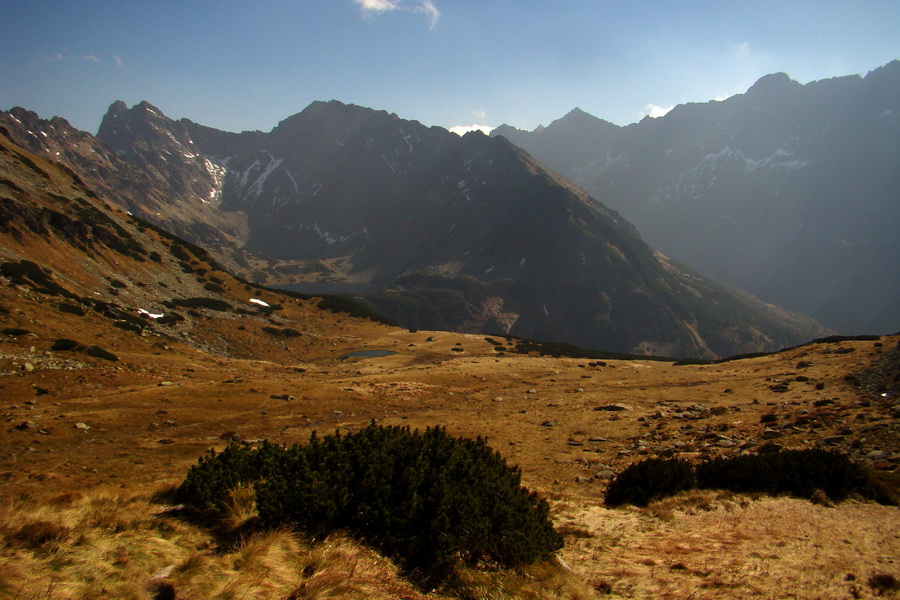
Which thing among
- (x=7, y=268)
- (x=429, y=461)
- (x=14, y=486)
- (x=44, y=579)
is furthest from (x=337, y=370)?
(x=44, y=579)

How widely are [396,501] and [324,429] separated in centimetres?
1935

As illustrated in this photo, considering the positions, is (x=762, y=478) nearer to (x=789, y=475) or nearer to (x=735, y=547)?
(x=789, y=475)

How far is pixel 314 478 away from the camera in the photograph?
8.55m

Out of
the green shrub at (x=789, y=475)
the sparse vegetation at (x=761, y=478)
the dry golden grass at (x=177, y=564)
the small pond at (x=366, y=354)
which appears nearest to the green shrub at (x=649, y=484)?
the sparse vegetation at (x=761, y=478)

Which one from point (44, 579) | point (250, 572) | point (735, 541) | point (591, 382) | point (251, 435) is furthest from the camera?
point (591, 382)

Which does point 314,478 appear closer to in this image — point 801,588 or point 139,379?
point 801,588

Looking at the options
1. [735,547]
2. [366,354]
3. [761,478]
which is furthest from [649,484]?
[366,354]

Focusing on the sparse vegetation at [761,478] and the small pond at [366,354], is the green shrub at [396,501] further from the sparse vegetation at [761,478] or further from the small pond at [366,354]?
the small pond at [366,354]

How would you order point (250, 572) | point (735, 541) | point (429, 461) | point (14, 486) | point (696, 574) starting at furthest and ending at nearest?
point (14, 486) < point (735, 541) < point (429, 461) < point (696, 574) < point (250, 572)

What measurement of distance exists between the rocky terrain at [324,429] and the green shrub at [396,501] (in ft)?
1.87

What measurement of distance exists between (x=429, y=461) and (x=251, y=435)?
18373 millimetres

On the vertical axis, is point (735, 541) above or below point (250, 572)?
below

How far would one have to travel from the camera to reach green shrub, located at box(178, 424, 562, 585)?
8.20 m

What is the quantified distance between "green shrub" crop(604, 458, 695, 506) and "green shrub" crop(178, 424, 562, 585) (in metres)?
6.74
